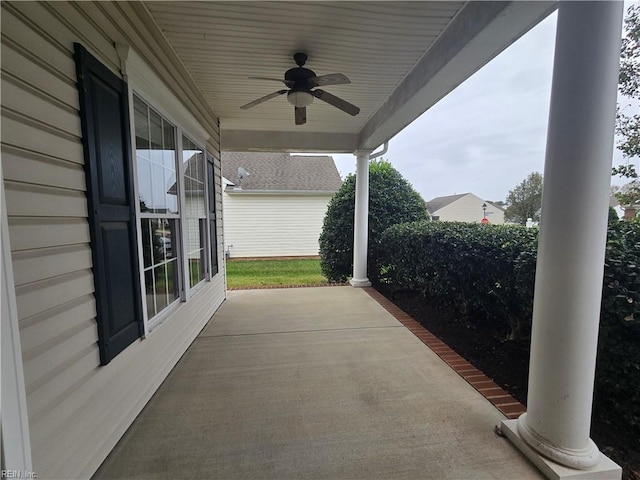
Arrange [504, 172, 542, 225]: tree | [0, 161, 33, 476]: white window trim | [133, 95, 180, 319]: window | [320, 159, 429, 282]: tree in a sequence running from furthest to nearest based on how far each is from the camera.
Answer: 1. [504, 172, 542, 225]: tree
2. [320, 159, 429, 282]: tree
3. [133, 95, 180, 319]: window
4. [0, 161, 33, 476]: white window trim

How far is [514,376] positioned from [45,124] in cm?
351

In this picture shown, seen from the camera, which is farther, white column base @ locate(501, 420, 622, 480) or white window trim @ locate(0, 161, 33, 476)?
white column base @ locate(501, 420, 622, 480)

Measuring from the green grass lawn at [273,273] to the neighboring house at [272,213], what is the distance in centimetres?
72

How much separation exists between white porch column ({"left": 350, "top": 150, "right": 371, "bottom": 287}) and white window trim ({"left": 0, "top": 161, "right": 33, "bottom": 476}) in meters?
4.94

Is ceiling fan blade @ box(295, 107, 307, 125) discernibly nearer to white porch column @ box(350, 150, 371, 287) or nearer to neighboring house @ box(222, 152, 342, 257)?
white porch column @ box(350, 150, 371, 287)

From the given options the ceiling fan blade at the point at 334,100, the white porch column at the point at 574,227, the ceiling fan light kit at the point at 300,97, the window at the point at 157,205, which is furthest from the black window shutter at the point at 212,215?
the white porch column at the point at 574,227

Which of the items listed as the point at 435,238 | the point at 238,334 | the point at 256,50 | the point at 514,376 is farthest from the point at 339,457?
the point at 256,50

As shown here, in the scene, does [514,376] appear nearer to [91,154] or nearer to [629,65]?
[91,154]

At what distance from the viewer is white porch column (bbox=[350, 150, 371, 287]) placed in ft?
17.7

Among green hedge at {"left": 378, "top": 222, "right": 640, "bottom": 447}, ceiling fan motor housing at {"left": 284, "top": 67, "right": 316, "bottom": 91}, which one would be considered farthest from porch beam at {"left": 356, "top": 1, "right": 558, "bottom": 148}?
green hedge at {"left": 378, "top": 222, "right": 640, "bottom": 447}

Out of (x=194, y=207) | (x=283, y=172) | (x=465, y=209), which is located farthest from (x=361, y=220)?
(x=465, y=209)

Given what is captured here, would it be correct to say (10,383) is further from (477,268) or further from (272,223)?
(272,223)

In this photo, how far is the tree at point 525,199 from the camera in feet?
72.6

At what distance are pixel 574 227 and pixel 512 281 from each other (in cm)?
123
